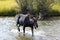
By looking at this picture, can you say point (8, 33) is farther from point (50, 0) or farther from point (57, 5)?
point (57, 5)

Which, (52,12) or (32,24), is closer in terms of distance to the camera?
(32,24)

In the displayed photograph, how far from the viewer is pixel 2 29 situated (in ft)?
43.7

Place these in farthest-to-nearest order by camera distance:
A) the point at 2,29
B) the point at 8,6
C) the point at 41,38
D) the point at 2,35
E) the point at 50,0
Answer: the point at 8,6 → the point at 50,0 → the point at 2,29 → the point at 2,35 → the point at 41,38

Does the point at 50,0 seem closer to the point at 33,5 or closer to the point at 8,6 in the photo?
the point at 33,5

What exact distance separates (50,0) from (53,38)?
8.16 m

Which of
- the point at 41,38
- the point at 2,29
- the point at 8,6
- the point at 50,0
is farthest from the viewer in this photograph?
the point at 8,6

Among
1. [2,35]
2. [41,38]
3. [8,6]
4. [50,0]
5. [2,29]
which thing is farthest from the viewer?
[8,6]

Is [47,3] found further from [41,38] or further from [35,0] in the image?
[41,38]

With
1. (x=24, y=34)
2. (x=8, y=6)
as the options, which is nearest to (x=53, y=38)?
(x=24, y=34)

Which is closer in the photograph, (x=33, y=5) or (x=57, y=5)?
(x=33, y=5)

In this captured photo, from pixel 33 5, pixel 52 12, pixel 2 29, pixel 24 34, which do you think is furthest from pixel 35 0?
pixel 24 34

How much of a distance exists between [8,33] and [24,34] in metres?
0.98

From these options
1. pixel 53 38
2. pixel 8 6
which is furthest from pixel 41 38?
pixel 8 6

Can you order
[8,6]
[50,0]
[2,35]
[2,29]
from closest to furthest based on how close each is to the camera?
[2,35] → [2,29] → [50,0] → [8,6]
